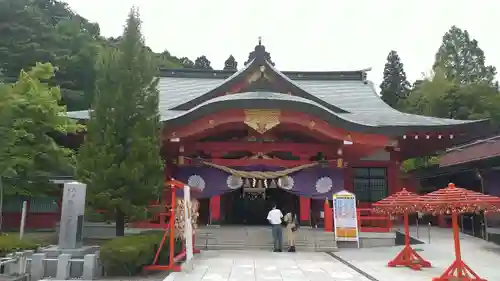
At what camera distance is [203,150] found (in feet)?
49.4

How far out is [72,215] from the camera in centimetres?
890

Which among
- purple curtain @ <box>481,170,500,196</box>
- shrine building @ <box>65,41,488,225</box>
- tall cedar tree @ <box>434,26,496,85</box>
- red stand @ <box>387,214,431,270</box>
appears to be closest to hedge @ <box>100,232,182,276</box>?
red stand @ <box>387,214,431,270</box>

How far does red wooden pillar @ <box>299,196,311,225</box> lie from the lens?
586 inches

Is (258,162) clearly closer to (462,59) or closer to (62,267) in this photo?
(62,267)

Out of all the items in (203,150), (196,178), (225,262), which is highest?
(203,150)

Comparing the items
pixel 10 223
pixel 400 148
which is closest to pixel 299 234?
pixel 400 148

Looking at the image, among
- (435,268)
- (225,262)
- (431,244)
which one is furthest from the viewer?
(431,244)

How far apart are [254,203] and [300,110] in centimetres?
578

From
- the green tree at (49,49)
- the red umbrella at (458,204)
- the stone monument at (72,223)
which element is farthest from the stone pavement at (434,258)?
the green tree at (49,49)

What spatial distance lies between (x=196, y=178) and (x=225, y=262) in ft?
17.7

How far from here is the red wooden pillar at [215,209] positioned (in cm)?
1476

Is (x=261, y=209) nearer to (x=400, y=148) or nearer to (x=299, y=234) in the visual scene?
(x=299, y=234)

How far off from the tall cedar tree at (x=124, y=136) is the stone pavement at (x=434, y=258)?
17.0 feet

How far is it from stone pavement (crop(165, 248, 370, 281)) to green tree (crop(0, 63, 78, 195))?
502cm
